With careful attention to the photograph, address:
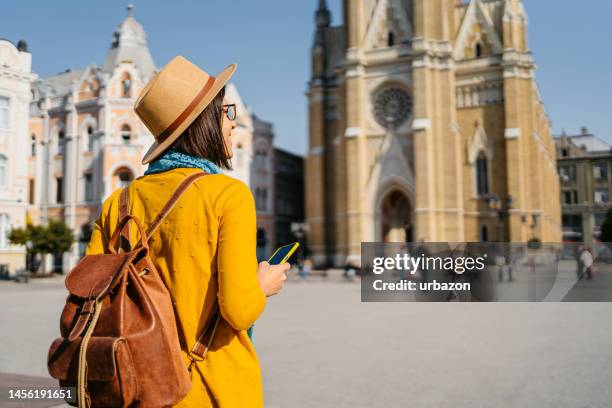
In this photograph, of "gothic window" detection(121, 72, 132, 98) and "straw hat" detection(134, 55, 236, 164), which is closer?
"straw hat" detection(134, 55, 236, 164)

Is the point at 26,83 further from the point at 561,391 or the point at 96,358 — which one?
the point at 96,358

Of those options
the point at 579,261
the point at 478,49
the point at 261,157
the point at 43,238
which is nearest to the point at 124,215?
the point at 579,261

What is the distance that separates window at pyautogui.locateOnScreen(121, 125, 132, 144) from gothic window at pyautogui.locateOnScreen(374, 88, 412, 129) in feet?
54.6

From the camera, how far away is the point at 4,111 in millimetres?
28547

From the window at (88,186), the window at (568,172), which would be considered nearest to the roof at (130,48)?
the window at (88,186)

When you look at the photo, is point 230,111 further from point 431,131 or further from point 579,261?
point 431,131

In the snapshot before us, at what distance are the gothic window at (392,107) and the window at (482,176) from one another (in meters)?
5.80

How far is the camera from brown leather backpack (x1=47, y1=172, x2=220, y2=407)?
1.68 meters

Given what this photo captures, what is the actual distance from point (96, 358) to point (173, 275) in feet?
1.29

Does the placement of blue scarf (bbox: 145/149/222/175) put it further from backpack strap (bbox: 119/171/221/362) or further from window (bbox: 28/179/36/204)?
window (bbox: 28/179/36/204)

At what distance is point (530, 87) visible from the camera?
39.7 m

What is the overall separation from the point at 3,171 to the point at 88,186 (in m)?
10.1

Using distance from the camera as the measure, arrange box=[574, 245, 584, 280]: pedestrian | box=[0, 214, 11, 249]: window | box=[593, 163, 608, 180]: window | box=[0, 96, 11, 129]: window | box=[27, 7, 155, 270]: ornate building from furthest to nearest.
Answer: box=[593, 163, 608, 180]: window → box=[27, 7, 155, 270]: ornate building → box=[0, 214, 11, 249]: window → box=[0, 96, 11, 129]: window → box=[574, 245, 584, 280]: pedestrian

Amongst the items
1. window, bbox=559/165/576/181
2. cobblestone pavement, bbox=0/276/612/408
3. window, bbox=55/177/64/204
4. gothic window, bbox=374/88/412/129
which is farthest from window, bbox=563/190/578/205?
cobblestone pavement, bbox=0/276/612/408
